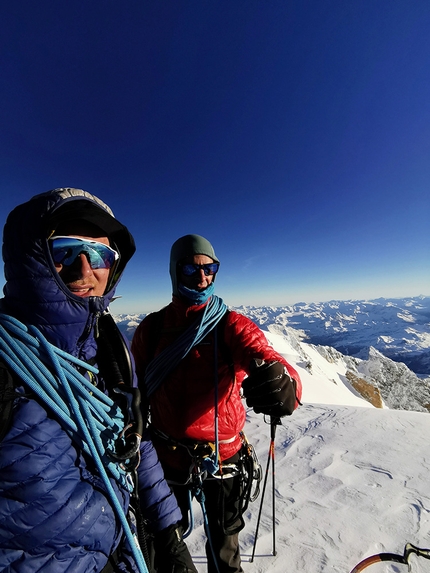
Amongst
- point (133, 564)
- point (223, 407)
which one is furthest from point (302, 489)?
point (133, 564)

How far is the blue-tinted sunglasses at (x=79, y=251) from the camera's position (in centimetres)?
137

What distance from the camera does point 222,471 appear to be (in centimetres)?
239

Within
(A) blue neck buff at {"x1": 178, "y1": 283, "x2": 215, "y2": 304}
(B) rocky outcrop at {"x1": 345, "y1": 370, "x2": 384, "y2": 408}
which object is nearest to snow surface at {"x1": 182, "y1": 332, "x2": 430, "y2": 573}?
(A) blue neck buff at {"x1": 178, "y1": 283, "x2": 215, "y2": 304}

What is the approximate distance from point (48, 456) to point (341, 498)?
4.50 m

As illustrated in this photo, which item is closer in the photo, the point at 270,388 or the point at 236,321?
the point at 270,388

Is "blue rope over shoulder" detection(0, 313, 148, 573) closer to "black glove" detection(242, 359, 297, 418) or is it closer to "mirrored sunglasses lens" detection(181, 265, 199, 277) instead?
"black glove" detection(242, 359, 297, 418)

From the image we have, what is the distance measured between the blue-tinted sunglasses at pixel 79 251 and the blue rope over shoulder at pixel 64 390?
16.6 inches

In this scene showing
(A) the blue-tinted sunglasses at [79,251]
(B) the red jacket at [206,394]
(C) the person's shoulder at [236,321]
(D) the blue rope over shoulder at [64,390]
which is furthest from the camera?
(C) the person's shoulder at [236,321]

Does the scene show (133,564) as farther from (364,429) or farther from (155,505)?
(364,429)

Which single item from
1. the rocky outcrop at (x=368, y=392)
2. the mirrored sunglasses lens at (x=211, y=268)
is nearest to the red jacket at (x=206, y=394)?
the mirrored sunglasses lens at (x=211, y=268)

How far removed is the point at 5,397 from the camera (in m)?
0.96

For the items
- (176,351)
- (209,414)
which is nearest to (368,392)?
(209,414)

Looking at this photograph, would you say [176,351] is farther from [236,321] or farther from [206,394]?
[236,321]

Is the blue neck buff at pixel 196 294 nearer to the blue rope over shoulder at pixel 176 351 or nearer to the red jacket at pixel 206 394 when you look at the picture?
the blue rope over shoulder at pixel 176 351
